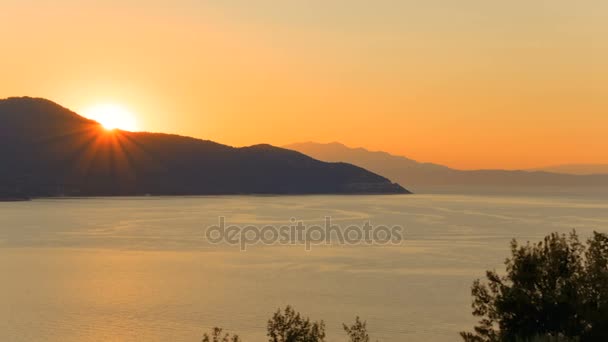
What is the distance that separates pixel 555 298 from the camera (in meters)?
32.6

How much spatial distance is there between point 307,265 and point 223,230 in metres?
78.8

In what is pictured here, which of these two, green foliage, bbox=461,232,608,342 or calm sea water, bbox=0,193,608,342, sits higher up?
green foliage, bbox=461,232,608,342

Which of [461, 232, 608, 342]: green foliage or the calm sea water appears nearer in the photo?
[461, 232, 608, 342]: green foliage

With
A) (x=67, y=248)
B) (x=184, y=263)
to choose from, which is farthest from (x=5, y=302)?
(x=67, y=248)

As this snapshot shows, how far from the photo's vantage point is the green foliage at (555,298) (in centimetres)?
3195

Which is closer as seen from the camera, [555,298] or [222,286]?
[555,298]

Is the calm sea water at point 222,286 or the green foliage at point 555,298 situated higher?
the green foliage at point 555,298

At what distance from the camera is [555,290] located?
109 ft

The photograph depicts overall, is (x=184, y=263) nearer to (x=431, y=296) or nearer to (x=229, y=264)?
(x=229, y=264)

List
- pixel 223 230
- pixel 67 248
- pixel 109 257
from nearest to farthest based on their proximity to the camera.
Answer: pixel 109 257 < pixel 67 248 < pixel 223 230

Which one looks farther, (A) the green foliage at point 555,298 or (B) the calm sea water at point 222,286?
(B) the calm sea water at point 222,286

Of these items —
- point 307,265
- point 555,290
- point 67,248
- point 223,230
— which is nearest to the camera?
point 555,290

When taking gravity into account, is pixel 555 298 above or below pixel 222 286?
above

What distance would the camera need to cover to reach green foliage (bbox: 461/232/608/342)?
32.0 metres
